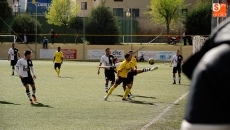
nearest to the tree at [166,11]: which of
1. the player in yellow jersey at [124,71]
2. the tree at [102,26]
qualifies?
the tree at [102,26]

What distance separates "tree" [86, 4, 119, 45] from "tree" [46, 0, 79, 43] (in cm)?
1239

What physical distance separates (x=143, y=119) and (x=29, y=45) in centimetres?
4202

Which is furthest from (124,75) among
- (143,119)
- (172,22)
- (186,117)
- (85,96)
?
(172,22)

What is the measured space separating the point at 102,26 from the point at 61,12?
684 inches

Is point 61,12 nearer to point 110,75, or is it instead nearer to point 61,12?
point 61,12

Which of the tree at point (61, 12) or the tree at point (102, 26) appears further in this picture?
the tree at point (61, 12)

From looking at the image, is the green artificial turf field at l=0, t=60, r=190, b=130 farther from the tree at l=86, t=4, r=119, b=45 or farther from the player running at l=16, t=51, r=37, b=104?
the tree at l=86, t=4, r=119, b=45

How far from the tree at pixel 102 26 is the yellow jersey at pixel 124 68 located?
3557 centimetres

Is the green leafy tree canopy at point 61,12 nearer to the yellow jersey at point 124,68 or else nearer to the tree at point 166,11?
the tree at point 166,11

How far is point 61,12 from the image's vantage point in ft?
250

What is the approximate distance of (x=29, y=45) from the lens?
189 ft

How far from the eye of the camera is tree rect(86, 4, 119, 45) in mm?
59094

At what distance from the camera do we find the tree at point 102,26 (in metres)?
59.1

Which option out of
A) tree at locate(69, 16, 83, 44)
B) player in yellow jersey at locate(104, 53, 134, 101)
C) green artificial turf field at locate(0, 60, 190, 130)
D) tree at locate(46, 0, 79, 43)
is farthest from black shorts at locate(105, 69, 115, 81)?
tree at locate(46, 0, 79, 43)
